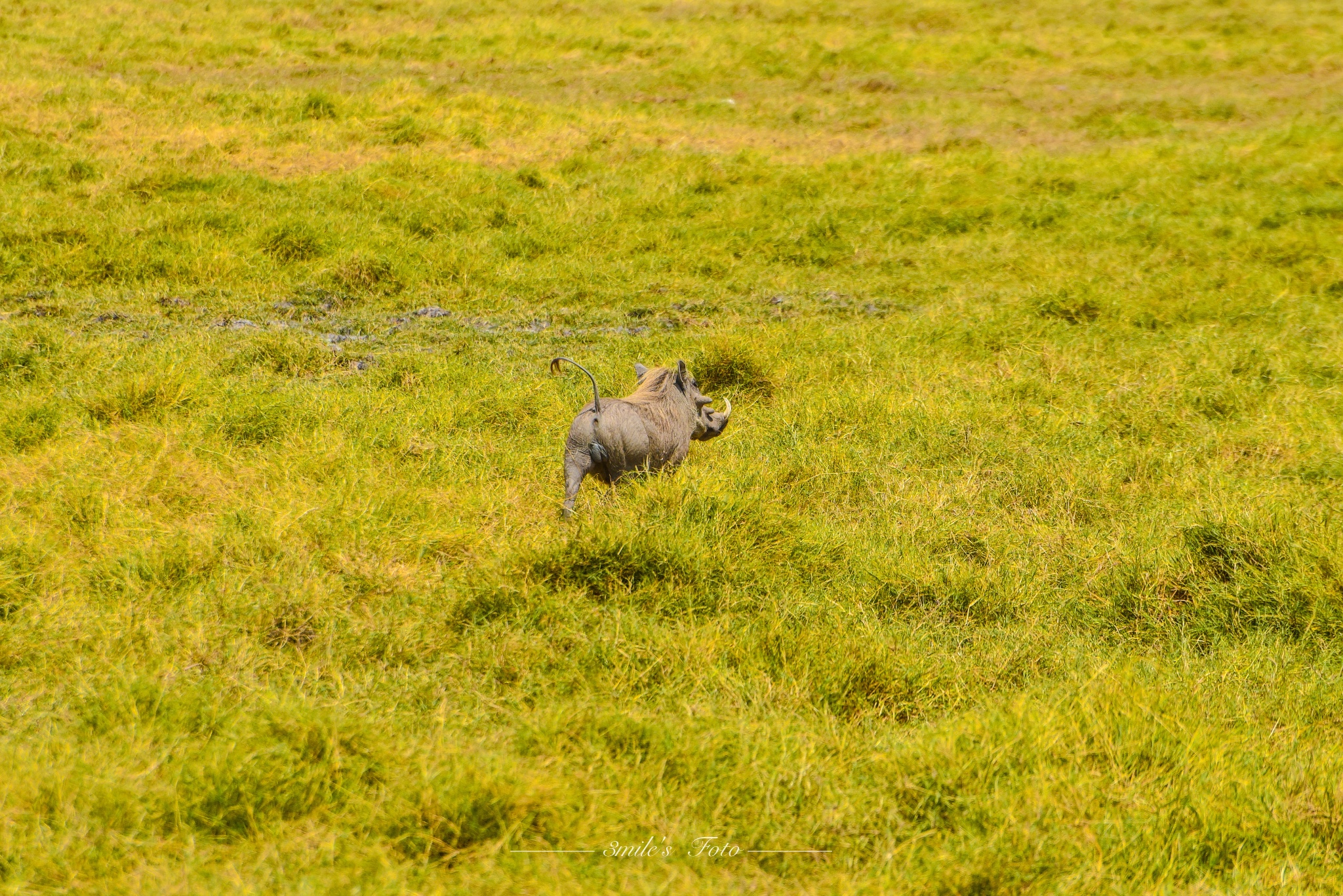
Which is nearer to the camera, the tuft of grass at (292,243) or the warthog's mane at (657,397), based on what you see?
the warthog's mane at (657,397)

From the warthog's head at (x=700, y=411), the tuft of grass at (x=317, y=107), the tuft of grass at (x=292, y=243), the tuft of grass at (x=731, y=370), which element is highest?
the tuft of grass at (x=317, y=107)

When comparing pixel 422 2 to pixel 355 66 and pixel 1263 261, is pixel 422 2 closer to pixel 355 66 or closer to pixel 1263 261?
pixel 355 66

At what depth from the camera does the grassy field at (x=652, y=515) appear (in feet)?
9.14

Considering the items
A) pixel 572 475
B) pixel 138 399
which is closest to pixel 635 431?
pixel 572 475

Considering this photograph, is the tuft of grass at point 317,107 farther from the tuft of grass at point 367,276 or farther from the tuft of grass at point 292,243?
the tuft of grass at point 367,276

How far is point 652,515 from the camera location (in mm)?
4449

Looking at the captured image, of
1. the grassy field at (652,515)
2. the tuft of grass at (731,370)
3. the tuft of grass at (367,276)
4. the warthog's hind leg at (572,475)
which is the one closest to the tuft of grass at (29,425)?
the grassy field at (652,515)

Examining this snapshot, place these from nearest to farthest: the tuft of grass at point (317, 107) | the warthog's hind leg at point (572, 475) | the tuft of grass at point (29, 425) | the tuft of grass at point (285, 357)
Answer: the warthog's hind leg at point (572, 475) < the tuft of grass at point (29, 425) < the tuft of grass at point (285, 357) < the tuft of grass at point (317, 107)

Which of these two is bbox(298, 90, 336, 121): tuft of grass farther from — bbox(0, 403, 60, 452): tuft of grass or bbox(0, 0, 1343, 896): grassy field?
bbox(0, 403, 60, 452): tuft of grass

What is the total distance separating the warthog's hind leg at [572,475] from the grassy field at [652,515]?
20cm

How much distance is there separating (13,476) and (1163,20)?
24236 mm

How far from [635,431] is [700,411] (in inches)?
33.3

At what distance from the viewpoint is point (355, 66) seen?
1669 centimetres

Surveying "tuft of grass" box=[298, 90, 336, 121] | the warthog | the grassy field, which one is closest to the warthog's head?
the warthog
